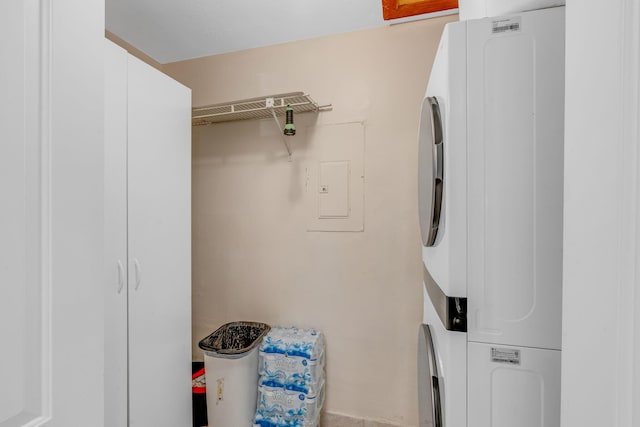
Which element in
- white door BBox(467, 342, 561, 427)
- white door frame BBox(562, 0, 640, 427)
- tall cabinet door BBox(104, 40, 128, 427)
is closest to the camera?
white door frame BBox(562, 0, 640, 427)

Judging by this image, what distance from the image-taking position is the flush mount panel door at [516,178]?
77cm

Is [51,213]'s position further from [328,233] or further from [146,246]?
[328,233]

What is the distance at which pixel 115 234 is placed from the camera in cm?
138

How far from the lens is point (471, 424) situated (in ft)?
2.66

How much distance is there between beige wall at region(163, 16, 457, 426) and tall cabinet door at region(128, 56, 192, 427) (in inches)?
19.9

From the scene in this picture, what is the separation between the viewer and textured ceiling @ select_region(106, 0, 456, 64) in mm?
1778

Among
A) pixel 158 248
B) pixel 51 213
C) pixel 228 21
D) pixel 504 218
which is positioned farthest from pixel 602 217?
pixel 228 21

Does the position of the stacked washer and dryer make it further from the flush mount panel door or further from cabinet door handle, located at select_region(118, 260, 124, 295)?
cabinet door handle, located at select_region(118, 260, 124, 295)

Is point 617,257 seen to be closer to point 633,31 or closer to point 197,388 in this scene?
point 633,31

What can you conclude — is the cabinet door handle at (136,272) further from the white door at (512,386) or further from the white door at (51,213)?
the white door at (512,386)

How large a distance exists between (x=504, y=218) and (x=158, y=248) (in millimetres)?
1584

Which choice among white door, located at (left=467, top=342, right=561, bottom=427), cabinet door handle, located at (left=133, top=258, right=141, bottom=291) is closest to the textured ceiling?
cabinet door handle, located at (left=133, top=258, right=141, bottom=291)

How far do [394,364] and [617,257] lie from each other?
6.01 feet

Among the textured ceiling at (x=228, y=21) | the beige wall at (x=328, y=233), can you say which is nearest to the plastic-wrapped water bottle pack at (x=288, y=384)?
Answer: the beige wall at (x=328, y=233)
